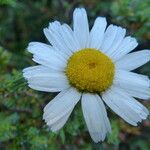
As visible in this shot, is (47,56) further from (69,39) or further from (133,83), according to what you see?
(133,83)

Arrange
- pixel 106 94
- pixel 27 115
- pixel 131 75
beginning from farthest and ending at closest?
pixel 27 115
pixel 131 75
pixel 106 94

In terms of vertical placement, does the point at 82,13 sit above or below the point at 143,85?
above

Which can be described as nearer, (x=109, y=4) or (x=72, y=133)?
(x=72, y=133)

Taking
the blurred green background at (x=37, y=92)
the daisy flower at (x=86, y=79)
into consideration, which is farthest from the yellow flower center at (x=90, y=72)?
the blurred green background at (x=37, y=92)

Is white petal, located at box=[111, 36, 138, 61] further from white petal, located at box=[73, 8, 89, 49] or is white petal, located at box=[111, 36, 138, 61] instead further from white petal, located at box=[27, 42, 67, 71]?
white petal, located at box=[27, 42, 67, 71]

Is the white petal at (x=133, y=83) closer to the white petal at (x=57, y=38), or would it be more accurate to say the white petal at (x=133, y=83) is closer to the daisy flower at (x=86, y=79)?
the daisy flower at (x=86, y=79)

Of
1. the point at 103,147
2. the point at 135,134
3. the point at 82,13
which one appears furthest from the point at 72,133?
the point at 135,134

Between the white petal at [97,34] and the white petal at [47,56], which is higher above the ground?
the white petal at [97,34]

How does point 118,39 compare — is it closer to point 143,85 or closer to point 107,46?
point 107,46
